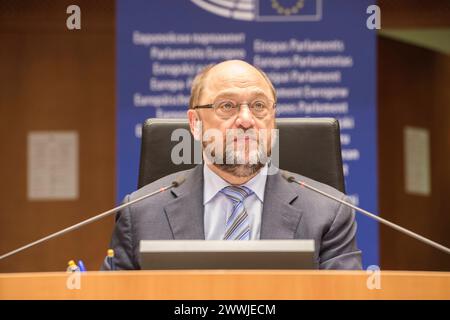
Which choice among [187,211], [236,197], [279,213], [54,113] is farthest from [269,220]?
[54,113]

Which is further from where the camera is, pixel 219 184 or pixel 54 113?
pixel 54 113

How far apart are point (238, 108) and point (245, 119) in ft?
0.21

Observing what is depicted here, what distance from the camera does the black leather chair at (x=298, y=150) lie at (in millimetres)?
2693

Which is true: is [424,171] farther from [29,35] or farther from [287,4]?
[29,35]

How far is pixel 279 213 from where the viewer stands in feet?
8.27

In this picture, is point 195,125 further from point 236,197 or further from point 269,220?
point 269,220

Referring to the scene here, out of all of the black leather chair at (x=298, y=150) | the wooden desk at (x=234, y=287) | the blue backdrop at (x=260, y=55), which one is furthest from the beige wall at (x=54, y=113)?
A: the wooden desk at (x=234, y=287)

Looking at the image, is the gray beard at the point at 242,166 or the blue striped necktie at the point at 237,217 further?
the gray beard at the point at 242,166

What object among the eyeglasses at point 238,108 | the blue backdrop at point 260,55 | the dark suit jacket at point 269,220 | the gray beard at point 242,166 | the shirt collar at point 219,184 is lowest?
the dark suit jacket at point 269,220

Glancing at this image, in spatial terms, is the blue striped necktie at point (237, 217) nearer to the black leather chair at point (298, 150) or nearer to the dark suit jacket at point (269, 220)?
the dark suit jacket at point (269, 220)

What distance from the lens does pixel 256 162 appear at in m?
2.60

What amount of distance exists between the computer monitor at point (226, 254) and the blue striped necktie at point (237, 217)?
0.78 meters
